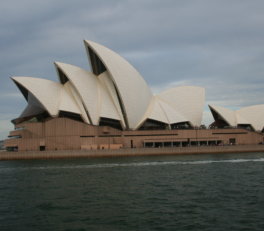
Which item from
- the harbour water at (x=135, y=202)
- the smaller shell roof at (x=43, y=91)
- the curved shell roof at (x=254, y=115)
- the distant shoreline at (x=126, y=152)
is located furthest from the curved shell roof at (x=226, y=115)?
the harbour water at (x=135, y=202)

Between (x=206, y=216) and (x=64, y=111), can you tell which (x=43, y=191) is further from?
(x=64, y=111)

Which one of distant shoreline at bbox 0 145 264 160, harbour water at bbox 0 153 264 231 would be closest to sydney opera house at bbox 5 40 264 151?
distant shoreline at bbox 0 145 264 160

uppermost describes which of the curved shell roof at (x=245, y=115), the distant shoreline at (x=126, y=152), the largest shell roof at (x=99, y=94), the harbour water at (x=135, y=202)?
the largest shell roof at (x=99, y=94)

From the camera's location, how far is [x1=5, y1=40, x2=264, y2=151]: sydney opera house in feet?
172

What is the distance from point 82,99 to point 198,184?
3281 centimetres

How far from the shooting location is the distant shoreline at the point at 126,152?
51125mm

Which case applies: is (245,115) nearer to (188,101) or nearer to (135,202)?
(188,101)

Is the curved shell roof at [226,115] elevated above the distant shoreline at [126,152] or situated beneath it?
elevated above

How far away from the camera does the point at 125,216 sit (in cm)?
1427

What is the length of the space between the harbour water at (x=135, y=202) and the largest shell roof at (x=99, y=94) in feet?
89.4

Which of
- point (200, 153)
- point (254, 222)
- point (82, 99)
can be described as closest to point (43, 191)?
point (254, 222)

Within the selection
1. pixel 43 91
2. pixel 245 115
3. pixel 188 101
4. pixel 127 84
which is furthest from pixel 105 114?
pixel 245 115

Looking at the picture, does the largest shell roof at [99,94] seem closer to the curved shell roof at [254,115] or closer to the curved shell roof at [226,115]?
the curved shell roof at [226,115]

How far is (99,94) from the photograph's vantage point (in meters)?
54.1
